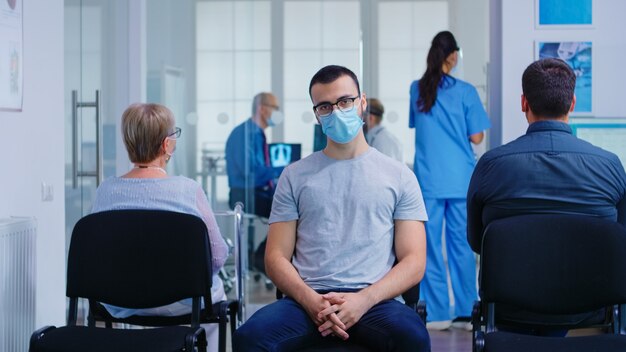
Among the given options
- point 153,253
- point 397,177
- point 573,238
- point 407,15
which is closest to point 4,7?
point 153,253

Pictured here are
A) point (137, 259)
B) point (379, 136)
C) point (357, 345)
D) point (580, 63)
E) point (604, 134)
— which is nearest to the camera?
point (357, 345)

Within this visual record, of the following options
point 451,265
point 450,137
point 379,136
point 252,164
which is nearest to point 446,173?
point 450,137

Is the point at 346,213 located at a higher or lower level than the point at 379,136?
lower

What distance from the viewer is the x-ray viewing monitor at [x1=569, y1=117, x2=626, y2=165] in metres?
4.05

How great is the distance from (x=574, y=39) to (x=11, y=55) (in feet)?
8.39

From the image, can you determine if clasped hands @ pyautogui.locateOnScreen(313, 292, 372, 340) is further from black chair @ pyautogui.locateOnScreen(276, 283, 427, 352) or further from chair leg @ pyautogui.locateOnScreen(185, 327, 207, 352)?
chair leg @ pyautogui.locateOnScreen(185, 327, 207, 352)

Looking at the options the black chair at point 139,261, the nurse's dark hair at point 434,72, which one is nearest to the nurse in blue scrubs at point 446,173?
the nurse's dark hair at point 434,72

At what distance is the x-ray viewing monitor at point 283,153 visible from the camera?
5863 millimetres

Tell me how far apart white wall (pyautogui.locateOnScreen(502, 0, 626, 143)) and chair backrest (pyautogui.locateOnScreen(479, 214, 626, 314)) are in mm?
1705

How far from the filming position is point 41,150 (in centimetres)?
355

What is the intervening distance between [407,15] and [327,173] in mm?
5050

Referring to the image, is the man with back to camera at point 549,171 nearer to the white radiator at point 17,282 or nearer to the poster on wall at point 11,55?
the white radiator at point 17,282

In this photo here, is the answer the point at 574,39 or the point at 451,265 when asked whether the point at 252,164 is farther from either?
the point at 574,39

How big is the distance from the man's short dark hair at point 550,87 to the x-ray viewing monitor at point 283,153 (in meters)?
3.17
